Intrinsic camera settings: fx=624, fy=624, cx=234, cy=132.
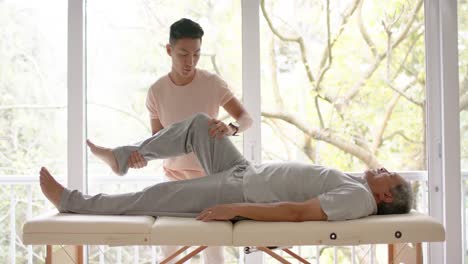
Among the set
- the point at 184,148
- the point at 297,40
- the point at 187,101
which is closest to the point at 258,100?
the point at 297,40

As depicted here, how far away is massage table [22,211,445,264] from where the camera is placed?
95.3 inches

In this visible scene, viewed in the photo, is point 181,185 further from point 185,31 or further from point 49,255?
point 185,31

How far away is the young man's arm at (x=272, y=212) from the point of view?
2.52 meters

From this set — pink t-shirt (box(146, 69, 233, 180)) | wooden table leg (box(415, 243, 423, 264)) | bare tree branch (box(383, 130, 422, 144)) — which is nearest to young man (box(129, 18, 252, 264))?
pink t-shirt (box(146, 69, 233, 180))

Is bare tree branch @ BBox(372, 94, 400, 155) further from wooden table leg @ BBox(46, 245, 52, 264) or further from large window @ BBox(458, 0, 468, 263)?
wooden table leg @ BBox(46, 245, 52, 264)

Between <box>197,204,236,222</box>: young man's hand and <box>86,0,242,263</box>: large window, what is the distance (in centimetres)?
125

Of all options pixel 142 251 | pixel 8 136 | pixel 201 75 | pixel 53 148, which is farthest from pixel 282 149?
pixel 8 136

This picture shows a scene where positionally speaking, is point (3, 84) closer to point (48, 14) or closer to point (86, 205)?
point (48, 14)

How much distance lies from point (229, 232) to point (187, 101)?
3.08 feet

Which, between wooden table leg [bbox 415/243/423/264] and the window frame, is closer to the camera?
wooden table leg [bbox 415/243/423/264]

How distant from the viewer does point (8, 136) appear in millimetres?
3953

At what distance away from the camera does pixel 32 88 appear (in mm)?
3893

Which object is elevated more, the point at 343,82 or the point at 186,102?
the point at 343,82

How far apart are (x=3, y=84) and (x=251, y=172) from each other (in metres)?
1.91
